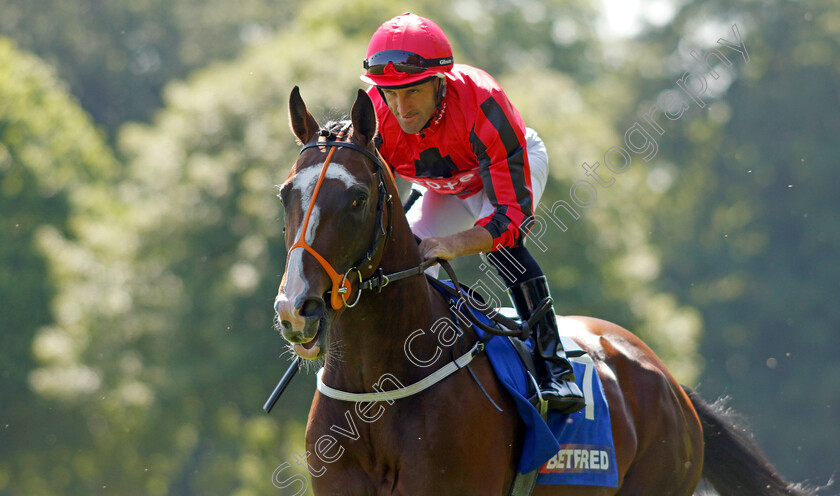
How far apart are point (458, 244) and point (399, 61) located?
0.92m

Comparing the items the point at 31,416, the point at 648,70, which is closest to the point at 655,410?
the point at 31,416

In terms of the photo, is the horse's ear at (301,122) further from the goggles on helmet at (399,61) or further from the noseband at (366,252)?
the goggles on helmet at (399,61)

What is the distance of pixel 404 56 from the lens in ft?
15.0

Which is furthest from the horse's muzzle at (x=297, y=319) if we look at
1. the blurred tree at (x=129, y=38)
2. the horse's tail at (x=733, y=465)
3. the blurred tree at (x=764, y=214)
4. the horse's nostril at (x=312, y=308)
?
the blurred tree at (x=129, y=38)

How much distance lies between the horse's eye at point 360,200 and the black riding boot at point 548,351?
130cm

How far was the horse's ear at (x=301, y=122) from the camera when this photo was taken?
14.1 ft

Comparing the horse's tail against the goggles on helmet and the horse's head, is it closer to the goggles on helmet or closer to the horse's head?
the goggles on helmet

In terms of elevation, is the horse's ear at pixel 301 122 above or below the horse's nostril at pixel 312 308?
above

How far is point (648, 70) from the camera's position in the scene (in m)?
40.5

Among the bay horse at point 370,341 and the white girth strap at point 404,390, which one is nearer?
the bay horse at point 370,341

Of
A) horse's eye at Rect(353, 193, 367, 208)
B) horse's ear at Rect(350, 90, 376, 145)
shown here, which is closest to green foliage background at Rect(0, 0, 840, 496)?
horse's ear at Rect(350, 90, 376, 145)

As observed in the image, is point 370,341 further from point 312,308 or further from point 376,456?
point 312,308

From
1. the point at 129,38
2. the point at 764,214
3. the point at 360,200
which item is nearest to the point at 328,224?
the point at 360,200

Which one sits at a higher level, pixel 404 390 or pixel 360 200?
pixel 360 200
